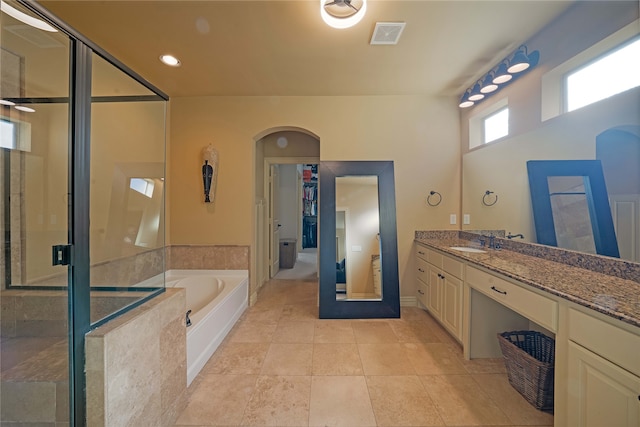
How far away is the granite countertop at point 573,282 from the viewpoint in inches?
41.4

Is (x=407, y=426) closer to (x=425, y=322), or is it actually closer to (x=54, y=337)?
(x=425, y=322)

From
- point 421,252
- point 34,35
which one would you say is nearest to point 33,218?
point 34,35

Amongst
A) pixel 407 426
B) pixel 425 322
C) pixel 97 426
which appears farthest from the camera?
pixel 425 322

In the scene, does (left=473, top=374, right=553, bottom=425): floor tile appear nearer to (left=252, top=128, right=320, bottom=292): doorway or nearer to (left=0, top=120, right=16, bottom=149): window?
(left=252, top=128, right=320, bottom=292): doorway

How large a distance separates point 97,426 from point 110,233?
1.31 m

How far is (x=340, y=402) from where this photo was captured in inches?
64.4

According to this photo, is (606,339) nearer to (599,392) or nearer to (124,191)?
(599,392)

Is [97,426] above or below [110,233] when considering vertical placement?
below

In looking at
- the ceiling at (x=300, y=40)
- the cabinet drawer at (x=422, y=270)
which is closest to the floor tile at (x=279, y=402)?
the cabinet drawer at (x=422, y=270)

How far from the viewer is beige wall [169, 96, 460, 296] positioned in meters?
3.16

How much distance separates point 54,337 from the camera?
1282 millimetres

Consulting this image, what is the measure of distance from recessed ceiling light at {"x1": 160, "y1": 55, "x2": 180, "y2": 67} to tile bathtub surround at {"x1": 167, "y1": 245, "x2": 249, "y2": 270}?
205 centimetres

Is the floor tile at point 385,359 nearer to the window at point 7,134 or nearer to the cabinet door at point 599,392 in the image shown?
the cabinet door at point 599,392

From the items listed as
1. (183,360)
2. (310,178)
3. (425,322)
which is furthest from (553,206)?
(310,178)
